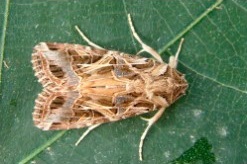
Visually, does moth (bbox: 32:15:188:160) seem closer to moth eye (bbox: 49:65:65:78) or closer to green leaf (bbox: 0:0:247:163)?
moth eye (bbox: 49:65:65:78)

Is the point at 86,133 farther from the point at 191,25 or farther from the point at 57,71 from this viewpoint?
the point at 191,25

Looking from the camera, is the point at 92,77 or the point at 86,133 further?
the point at 86,133

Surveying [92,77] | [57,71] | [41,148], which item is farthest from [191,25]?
[41,148]

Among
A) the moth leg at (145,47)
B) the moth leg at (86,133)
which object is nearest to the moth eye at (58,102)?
the moth leg at (86,133)

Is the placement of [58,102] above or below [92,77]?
below

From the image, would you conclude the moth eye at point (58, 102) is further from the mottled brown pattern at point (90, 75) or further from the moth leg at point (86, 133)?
the moth leg at point (86, 133)

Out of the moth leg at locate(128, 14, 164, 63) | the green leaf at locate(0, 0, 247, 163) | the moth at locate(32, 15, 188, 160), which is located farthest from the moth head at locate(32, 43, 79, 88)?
the moth leg at locate(128, 14, 164, 63)
